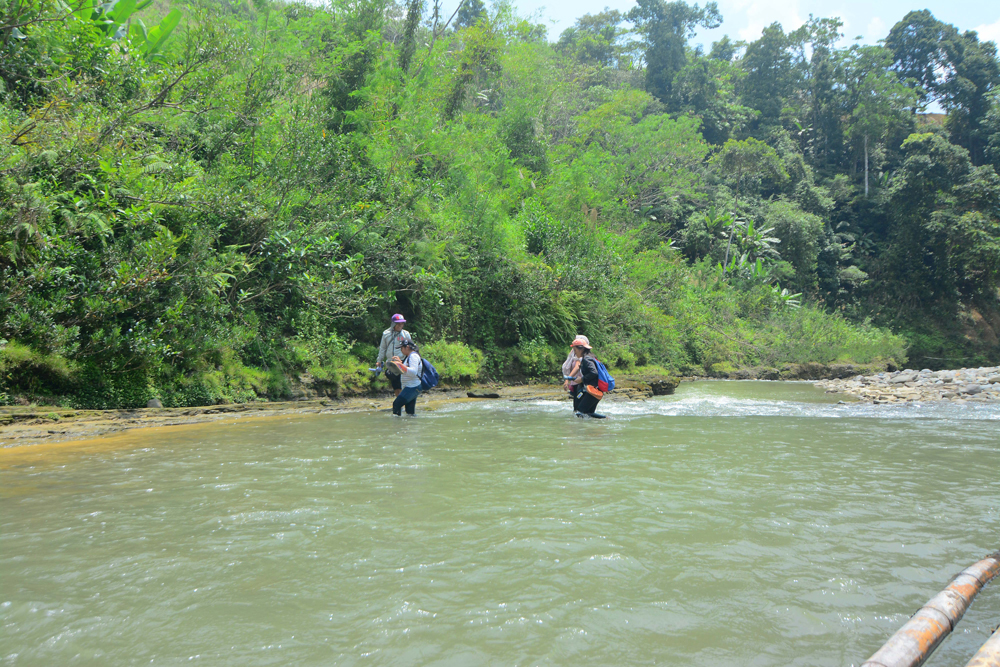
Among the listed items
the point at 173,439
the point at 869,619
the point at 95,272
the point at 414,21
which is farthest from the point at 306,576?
the point at 414,21

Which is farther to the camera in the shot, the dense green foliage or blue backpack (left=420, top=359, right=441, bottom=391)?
blue backpack (left=420, top=359, right=441, bottom=391)

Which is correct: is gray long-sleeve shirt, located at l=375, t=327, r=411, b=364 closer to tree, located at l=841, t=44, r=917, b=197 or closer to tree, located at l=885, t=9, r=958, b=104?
tree, located at l=841, t=44, r=917, b=197

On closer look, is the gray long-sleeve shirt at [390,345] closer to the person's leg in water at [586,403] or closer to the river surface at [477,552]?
the person's leg in water at [586,403]

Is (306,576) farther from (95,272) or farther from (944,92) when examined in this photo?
(944,92)

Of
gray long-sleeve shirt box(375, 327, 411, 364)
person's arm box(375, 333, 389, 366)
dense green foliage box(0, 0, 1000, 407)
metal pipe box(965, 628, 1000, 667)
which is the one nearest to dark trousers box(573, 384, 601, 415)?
gray long-sleeve shirt box(375, 327, 411, 364)

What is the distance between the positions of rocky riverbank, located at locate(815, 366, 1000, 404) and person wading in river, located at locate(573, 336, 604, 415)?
9824 mm

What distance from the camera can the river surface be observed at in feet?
10.2

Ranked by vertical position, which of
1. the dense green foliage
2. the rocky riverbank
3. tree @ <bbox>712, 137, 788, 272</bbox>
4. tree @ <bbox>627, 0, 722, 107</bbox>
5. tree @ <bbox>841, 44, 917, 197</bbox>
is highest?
tree @ <bbox>627, 0, 722, 107</bbox>

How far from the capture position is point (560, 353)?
66.6 ft

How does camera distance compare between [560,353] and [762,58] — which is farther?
[762,58]

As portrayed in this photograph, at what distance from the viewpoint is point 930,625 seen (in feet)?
9.23

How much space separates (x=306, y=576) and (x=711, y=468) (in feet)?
16.2

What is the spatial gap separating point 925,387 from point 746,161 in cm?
2175

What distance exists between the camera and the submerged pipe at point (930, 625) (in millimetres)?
2529
